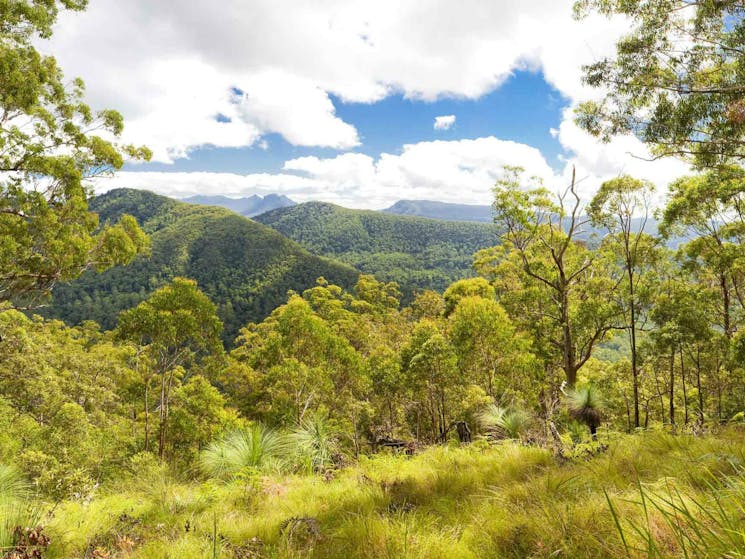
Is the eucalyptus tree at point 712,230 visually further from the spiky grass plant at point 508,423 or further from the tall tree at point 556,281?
the spiky grass plant at point 508,423

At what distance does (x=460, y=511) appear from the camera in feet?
11.8

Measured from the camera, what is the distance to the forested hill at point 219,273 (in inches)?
3802

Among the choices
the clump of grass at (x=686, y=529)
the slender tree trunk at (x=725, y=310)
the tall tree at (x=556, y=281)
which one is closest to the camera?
the clump of grass at (x=686, y=529)

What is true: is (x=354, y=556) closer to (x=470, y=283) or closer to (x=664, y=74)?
(x=664, y=74)

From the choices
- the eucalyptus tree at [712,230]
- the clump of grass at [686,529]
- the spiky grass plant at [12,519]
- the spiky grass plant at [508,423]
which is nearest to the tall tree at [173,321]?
the spiky grass plant at [12,519]

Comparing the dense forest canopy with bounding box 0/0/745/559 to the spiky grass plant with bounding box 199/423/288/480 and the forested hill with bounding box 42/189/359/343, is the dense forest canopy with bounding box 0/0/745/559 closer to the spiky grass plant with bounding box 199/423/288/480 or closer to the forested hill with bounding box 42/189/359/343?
the spiky grass plant with bounding box 199/423/288/480

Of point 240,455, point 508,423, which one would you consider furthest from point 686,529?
point 240,455

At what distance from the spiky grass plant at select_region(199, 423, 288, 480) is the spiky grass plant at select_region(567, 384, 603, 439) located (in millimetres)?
5736

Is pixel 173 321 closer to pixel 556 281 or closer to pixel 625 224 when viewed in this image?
pixel 556 281

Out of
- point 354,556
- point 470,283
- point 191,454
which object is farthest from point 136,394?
point 354,556

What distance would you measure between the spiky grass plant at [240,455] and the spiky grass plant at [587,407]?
5.74 m

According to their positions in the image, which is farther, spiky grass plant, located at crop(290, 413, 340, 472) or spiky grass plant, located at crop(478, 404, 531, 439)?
spiky grass plant, located at crop(478, 404, 531, 439)

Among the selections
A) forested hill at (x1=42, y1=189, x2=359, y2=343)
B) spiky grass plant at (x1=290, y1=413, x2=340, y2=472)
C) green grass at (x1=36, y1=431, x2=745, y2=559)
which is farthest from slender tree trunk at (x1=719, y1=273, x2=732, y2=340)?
forested hill at (x1=42, y1=189, x2=359, y2=343)

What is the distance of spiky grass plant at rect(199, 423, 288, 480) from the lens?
5.73 meters
